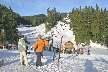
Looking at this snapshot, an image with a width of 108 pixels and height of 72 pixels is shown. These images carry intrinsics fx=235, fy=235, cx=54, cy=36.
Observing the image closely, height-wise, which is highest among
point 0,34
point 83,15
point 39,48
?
point 83,15

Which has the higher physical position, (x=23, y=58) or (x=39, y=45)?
(x=39, y=45)

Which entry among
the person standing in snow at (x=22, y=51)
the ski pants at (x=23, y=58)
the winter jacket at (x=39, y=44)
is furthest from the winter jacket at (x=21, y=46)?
the winter jacket at (x=39, y=44)

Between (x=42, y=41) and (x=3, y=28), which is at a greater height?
(x=3, y=28)

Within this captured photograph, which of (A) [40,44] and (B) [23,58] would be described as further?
(B) [23,58]

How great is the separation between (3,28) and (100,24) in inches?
1251

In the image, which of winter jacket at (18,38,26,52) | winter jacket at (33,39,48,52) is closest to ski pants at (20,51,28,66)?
winter jacket at (18,38,26,52)

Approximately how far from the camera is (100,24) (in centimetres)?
7356

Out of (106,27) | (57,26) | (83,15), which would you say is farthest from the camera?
(57,26)

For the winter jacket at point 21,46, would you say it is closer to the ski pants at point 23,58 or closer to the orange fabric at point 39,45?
the ski pants at point 23,58

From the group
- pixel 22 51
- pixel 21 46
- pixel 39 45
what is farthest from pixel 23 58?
pixel 39 45

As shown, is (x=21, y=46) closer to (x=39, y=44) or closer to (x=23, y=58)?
(x=23, y=58)

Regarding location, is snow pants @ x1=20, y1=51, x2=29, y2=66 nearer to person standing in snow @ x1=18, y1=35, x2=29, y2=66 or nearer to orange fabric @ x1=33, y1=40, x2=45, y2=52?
person standing in snow @ x1=18, y1=35, x2=29, y2=66

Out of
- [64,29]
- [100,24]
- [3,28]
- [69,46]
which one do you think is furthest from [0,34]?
[64,29]

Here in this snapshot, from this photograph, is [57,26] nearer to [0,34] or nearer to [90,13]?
[90,13]
